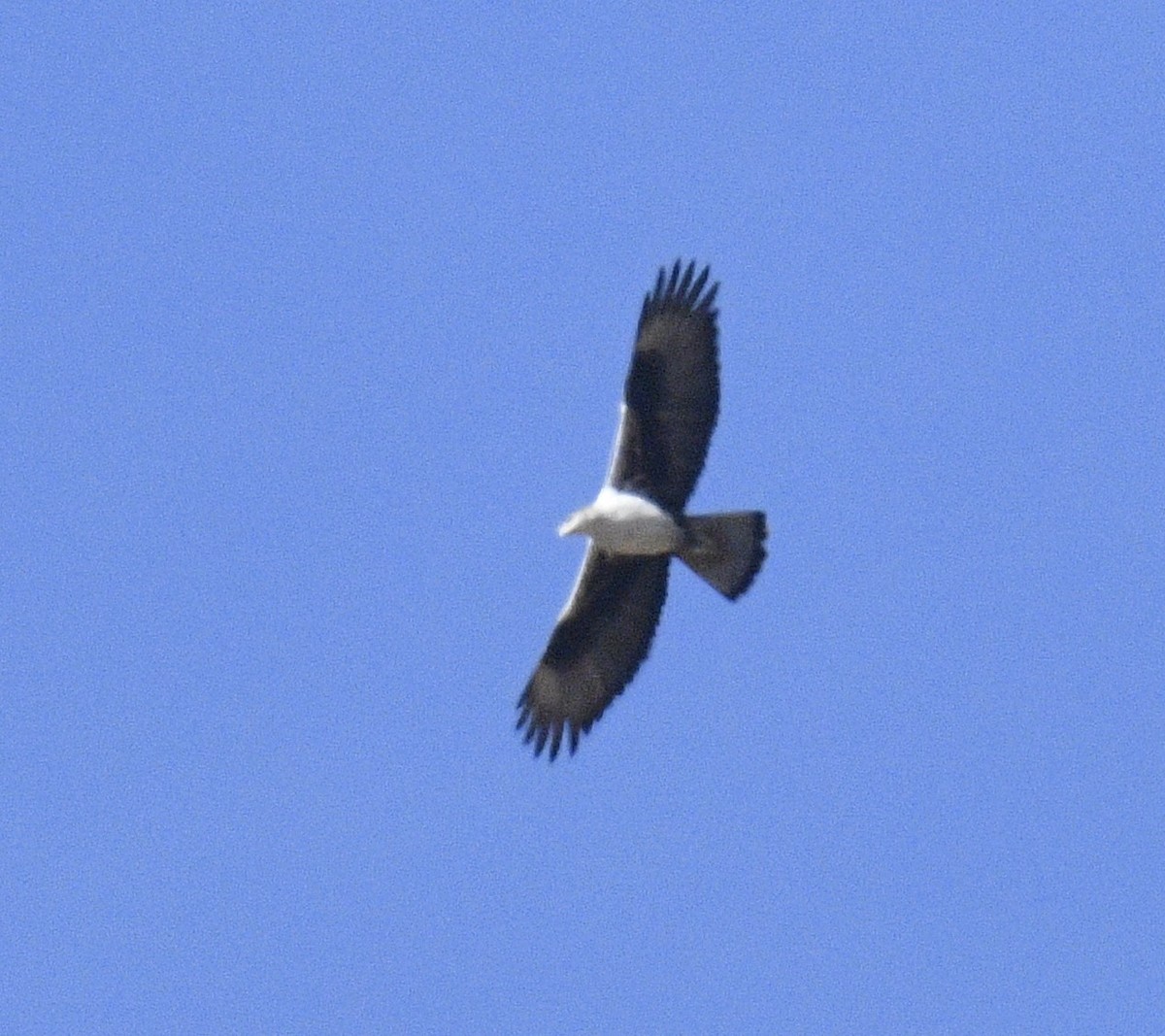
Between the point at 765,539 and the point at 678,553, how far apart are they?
24.0 inches

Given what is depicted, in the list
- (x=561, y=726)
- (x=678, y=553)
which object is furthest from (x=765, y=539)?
(x=561, y=726)

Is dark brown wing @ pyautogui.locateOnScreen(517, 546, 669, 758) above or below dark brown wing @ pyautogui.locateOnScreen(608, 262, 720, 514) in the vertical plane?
below

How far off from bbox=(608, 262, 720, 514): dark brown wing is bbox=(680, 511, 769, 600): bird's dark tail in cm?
22

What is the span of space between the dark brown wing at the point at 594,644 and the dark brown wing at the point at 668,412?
745mm

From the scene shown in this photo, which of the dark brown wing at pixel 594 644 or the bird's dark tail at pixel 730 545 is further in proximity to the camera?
the dark brown wing at pixel 594 644

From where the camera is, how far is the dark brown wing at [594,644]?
2053 cm

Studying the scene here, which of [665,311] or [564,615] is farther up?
[665,311]

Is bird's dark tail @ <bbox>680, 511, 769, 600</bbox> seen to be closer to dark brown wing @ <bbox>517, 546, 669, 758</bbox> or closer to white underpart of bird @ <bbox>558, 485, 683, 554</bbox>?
white underpart of bird @ <bbox>558, 485, 683, 554</bbox>

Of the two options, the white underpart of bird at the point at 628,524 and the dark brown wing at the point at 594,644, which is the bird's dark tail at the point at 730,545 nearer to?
the white underpart of bird at the point at 628,524

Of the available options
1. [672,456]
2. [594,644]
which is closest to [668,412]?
[672,456]

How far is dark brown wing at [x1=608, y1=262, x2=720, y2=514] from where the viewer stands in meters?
19.8

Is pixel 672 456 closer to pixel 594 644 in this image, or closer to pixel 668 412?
pixel 668 412

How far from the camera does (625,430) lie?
65.1ft

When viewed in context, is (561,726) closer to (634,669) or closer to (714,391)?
(634,669)
